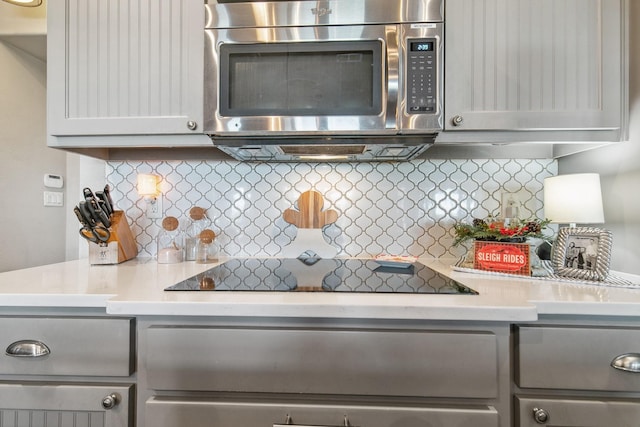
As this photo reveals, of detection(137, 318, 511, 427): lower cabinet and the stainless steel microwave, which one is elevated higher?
the stainless steel microwave

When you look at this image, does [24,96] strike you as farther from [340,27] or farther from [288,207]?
[340,27]

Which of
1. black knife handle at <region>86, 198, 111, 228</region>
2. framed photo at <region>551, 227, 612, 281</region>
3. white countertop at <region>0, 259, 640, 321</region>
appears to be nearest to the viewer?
white countertop at <region>0, 259, 640, 321</region>

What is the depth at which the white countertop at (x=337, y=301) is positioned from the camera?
2.44ft

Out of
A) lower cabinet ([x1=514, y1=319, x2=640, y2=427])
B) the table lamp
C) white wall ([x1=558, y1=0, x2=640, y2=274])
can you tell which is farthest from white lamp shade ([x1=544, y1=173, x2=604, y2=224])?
lower cabinet ([x1=514, y1=319, x2=640, y2=427])

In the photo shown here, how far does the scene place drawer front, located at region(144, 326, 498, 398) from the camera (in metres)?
0.75

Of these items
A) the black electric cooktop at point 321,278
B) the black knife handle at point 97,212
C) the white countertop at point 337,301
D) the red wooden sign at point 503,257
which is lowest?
the white countertop at point 337,301

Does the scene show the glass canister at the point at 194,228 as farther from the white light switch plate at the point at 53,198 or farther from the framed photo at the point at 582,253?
the framed photo at the point at 582,253

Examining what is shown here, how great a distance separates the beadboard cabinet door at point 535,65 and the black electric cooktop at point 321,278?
21.4 inches

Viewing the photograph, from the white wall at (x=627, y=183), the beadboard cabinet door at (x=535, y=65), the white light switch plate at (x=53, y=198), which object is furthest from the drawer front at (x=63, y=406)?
the white wall at (x=627, y=183)

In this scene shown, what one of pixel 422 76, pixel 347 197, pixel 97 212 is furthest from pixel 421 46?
pixel 97 212

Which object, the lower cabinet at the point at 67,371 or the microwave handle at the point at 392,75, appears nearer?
the lower cabinet at the point at 67,371

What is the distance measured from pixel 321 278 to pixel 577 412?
2.37 ft

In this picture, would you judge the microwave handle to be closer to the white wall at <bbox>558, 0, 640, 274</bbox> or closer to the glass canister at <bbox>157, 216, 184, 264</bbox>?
the white wall at <bbox>558, 0, 640, 274</bbox>

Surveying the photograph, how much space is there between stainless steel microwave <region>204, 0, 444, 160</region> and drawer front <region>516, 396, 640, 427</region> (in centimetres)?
83
